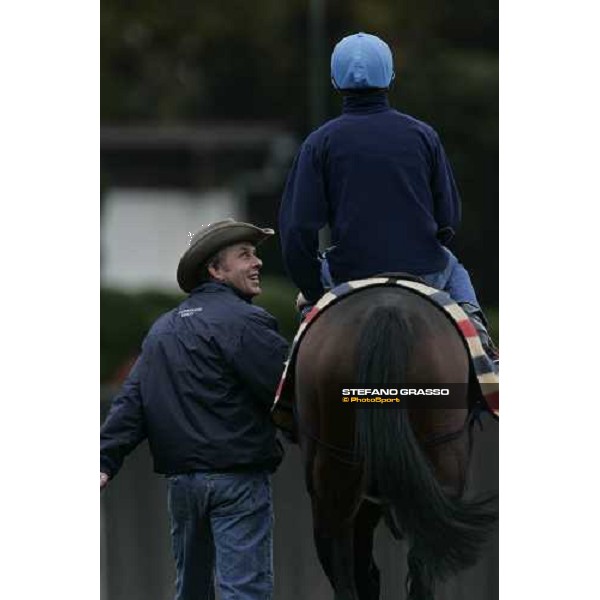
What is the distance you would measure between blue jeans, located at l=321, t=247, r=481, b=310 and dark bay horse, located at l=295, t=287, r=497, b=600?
38cm

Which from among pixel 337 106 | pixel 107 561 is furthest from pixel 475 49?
pixel 107 561

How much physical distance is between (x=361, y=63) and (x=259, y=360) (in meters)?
1.31

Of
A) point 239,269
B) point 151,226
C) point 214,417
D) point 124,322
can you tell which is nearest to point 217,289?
point 239,269

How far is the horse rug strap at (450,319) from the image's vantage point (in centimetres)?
738

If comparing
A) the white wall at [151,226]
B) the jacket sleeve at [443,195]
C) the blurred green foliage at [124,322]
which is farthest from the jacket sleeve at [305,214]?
the white wall at [151,226]

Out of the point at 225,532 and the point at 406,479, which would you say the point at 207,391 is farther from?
the point at 406,479

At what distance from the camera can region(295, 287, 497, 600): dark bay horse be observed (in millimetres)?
7324

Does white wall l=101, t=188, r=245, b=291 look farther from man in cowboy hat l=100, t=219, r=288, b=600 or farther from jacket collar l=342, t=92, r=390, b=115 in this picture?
jacket collar l=342, t=92, r=390, b=115

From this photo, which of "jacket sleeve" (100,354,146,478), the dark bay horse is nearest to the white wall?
"jacket sleeve" (100,354,146,478)

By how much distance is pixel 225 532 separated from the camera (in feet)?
25.5

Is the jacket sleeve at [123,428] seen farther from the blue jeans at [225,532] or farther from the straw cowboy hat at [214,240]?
the straw cowboy hat at [214,240]
